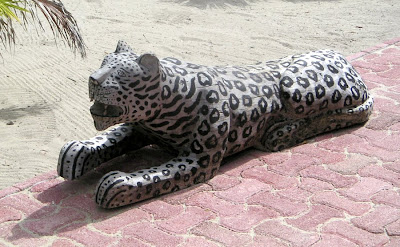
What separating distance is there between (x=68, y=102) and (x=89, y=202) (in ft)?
8.55

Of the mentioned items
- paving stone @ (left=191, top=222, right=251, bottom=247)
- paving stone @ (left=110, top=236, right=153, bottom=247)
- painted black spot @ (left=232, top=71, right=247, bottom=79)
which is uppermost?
painted black spot @ (left=232, top=71, right=247, bottom=79)

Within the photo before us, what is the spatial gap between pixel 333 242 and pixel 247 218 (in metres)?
0.67

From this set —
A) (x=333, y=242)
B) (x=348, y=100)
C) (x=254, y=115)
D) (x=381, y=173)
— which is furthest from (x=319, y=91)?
(x=333, y=242)

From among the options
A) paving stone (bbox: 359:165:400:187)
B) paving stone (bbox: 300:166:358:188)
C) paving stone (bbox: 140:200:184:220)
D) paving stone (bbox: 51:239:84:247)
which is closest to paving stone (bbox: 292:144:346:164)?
paving stone (bbox: 300:166:358:188)

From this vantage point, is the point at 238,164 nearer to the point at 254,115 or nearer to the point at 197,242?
the point at 254,115

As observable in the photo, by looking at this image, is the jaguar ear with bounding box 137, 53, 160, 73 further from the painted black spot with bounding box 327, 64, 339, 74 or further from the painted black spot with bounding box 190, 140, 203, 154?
the painted black spot with bounding box 327, 64, 339, 74

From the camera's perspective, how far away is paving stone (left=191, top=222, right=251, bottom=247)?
175 inches

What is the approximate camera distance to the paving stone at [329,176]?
17.1ft

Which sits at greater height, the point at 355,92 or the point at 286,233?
the point at 355,92

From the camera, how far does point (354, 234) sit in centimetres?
448

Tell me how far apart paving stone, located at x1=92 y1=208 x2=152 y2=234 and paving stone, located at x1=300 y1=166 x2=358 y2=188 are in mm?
1428

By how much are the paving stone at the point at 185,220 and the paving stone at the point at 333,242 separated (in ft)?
2.73

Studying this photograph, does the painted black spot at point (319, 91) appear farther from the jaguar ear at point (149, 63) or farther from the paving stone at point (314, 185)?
the jaguar ear at point (149, 63)

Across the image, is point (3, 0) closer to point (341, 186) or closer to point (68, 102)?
point (68, 102)
